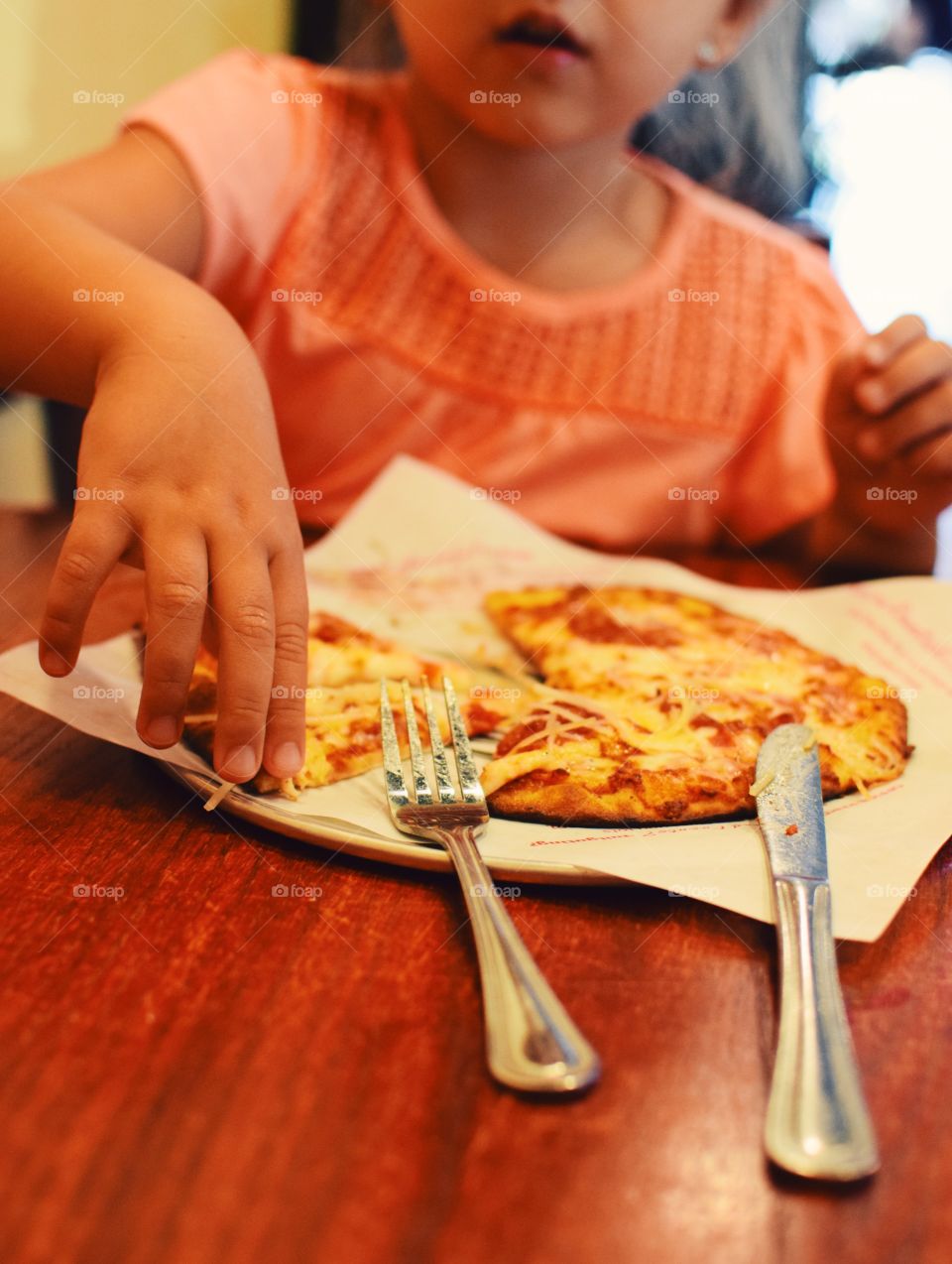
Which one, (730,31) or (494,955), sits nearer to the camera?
(494,955)

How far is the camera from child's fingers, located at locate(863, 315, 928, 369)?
1.04 m

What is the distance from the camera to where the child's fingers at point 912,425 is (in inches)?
41.1

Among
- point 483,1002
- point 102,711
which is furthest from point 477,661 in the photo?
point 483,1002

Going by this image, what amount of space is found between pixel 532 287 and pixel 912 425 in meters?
0.57

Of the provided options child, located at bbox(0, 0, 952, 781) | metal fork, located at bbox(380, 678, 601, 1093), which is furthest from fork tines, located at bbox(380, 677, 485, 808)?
child, located at bbox(0, 0, 952, 781)

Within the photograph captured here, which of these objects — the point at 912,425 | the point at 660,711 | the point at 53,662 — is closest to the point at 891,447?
the point at 912,425

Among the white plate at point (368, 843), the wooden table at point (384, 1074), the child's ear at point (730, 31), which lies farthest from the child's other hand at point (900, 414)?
the white plate at point (368, 843)

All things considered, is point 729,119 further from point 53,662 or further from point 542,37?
point 53,662

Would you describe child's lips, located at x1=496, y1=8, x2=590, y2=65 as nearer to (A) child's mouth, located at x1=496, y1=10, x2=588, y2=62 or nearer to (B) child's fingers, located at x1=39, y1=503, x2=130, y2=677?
(A) child's mouth, located at x1=496, y1=10, x2=588, y2=62

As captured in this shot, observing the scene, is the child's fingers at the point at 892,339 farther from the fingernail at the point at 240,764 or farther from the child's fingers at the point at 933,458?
the fingernail at the point at 240,764

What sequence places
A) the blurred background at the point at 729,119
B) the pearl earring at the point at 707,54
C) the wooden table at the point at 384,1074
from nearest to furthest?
the wooden table at the point at 384,1074 → the pearl earring at the point at 707,54 → the blurred background at the point at 729,119

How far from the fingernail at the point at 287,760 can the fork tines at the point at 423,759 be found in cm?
6

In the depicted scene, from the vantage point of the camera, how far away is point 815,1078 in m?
0.39

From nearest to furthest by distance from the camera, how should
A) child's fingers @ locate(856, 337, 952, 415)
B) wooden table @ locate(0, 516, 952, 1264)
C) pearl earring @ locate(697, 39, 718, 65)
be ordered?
wooden table @ locate(0, 516, 952, 1264)
child's fingers @ locate(856, 337, 952, 415)
pearl earring @ locate(697, 39, 718, 65)
